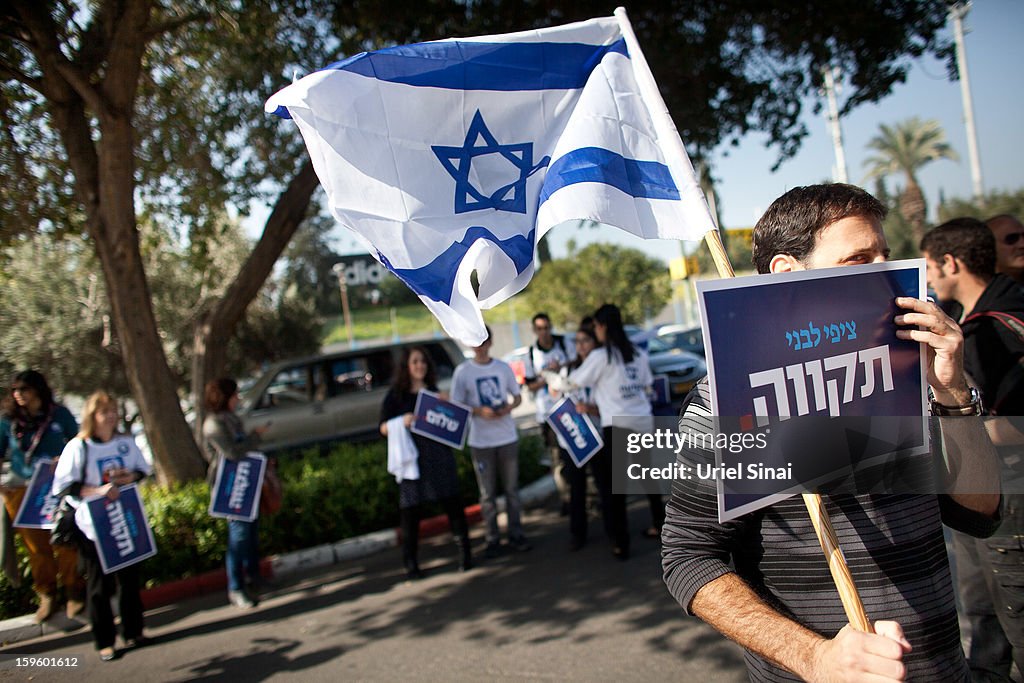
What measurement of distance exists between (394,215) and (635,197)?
80cm

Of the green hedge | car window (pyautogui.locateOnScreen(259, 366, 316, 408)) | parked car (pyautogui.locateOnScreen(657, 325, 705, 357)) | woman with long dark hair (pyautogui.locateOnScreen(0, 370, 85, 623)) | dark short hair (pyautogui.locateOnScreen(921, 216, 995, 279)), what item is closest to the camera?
dark short hair (pyautogui.locateOnScreen(921, 216, 995, 279))

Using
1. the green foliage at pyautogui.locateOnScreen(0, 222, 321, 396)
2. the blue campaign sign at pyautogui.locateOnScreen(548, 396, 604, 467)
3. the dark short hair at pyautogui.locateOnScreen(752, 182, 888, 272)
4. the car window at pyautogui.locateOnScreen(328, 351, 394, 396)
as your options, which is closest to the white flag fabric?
the dark short hair at pyautogui.locateOnScreen(752, 182, 888, 272)

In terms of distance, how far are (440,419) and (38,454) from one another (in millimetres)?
3274

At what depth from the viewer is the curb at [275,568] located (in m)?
5.59

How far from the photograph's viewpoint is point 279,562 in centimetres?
687

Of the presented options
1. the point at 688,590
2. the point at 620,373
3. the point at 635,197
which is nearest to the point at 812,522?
the point at 688,590

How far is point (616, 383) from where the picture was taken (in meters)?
6.10

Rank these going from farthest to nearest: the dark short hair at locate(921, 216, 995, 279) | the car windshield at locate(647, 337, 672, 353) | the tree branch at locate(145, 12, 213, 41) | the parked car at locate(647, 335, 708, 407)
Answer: the car windshield at locate(647, 337, 672, 353) < the parked car at locate(647, 335, 708, 407) < the tree branch at locate(145, 12, 213, 41) < the dark short hair at locate(921, 216, 995, 279)

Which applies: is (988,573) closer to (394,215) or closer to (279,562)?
(394,215)

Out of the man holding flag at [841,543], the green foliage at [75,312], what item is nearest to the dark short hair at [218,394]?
the man holding flag at [841,543]

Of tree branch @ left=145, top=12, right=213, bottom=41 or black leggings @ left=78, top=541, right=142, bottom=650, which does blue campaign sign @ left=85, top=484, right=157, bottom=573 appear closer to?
black leggings @ left=78, top=541, right=142, bottom=650

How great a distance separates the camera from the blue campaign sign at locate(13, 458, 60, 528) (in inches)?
208

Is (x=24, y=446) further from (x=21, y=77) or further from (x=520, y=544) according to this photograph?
(x=520, y=544)

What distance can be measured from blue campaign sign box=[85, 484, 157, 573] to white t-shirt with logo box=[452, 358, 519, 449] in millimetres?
2628
